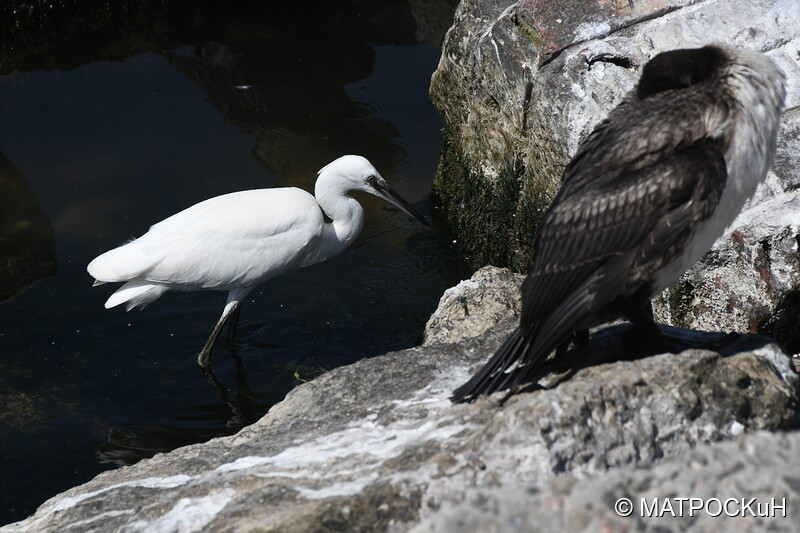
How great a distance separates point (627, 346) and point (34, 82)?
868 centimetres

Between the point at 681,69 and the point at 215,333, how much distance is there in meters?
3.92

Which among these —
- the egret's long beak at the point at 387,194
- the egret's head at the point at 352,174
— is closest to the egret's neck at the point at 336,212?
the egret's head at the point at 352,174

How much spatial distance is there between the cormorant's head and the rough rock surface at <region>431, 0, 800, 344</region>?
1.35m

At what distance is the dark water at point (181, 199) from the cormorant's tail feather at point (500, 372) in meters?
2.85

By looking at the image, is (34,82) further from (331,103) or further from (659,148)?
(659,148)

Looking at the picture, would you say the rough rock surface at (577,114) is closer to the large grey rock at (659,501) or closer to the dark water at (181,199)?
the dark water at (181,199)

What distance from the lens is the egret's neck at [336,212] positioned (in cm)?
662

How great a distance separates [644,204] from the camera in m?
3.51

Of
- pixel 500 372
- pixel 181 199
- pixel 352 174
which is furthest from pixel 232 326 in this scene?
pixel 500 372

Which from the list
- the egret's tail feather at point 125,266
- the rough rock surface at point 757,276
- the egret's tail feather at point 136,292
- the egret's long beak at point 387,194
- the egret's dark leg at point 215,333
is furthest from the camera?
the egret's long beak at point 387,194

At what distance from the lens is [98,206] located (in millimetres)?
8492

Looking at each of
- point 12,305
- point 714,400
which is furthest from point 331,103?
point 714,400

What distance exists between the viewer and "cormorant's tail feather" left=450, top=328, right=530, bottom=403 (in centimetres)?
370

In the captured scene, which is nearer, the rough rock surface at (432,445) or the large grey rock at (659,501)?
the large grey rock at (659,501)
